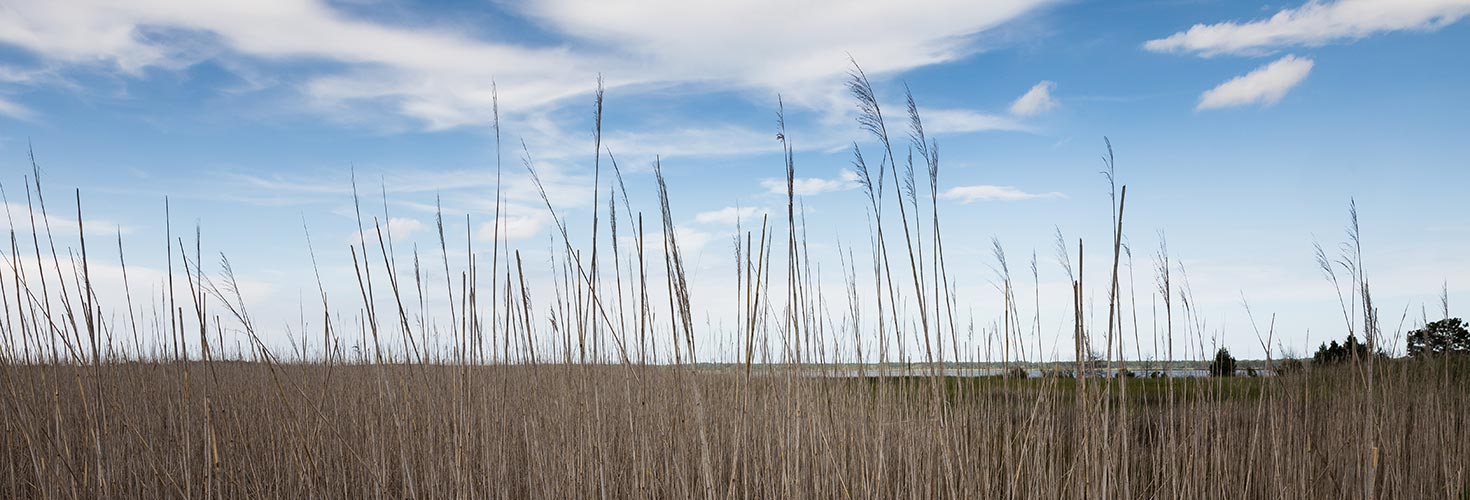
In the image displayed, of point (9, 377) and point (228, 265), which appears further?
point (228, 265)

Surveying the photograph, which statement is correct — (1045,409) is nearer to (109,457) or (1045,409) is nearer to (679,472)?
(679,472)

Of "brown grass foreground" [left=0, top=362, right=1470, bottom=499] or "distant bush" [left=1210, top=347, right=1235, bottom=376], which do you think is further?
"distant bush" [left=1210, top=347, right=1235, bottom=376]

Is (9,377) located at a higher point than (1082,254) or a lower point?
lower

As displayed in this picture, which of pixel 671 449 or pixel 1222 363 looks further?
pixel 1222 363

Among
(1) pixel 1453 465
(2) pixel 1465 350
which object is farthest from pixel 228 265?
(2) pixel 1465 350

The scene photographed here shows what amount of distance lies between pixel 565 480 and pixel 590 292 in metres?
0.57

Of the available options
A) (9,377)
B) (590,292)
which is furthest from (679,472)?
(9,377)

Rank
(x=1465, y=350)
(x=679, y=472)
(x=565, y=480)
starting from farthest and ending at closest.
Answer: (x=1465, y=350)
(x=565, y=480)
(x=679, y=472)

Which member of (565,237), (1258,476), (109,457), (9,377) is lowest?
(1258,476)

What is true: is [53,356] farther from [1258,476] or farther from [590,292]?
[1258,476]

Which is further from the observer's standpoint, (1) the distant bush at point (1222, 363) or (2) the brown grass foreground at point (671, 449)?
(1) the distant bush at point (1222, 363)

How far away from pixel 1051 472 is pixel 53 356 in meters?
2.69

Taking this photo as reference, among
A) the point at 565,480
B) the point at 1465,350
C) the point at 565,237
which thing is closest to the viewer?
the point at 565,237

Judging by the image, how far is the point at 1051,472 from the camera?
7.20 feet
